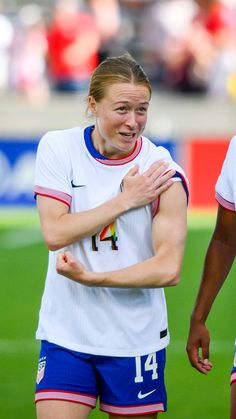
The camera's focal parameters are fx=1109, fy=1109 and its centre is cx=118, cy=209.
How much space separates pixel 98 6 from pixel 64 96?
167 cm

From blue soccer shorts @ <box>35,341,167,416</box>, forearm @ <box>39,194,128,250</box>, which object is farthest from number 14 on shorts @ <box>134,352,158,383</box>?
forearm @ <box>39,194,128,250</box>

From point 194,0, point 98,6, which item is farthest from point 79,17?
point 194,0

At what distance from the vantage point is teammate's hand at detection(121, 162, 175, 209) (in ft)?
15.4

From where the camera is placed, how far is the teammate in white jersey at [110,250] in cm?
469

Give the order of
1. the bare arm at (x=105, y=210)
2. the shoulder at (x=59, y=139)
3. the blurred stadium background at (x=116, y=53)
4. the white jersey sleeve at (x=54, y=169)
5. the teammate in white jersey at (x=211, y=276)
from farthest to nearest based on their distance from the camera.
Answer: the blurred stadium background at (x=116, y=53) → the teammate in white jersey at (x=211, y=276) → the shoulder at (x=59, y=139) → the white jersey sleeve at (x=54, y=169) → the bare arm at (x=105, y=210)

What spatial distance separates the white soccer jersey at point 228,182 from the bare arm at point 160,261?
0.71 ft

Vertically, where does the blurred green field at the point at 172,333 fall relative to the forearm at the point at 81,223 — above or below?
below

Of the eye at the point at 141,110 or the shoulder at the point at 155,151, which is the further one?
the shoulder at the point at 155,151

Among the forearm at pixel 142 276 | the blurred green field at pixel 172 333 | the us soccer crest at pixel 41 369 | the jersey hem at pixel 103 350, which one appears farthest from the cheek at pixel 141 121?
the blurred green field at pixel 172 333

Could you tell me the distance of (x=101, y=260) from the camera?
4754 millimetres

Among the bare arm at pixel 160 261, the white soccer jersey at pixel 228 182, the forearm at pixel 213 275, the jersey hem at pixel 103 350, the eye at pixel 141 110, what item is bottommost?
the jersey hem at pixel 103 350

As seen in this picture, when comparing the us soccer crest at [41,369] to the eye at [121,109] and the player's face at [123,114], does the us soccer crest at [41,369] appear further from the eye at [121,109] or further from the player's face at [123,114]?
the eye at [121,109]

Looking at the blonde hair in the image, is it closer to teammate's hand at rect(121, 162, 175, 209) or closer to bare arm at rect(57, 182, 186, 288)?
teammate's hand at rect(121, 162, 175, 209)

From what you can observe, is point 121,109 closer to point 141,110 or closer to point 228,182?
point 141,110
